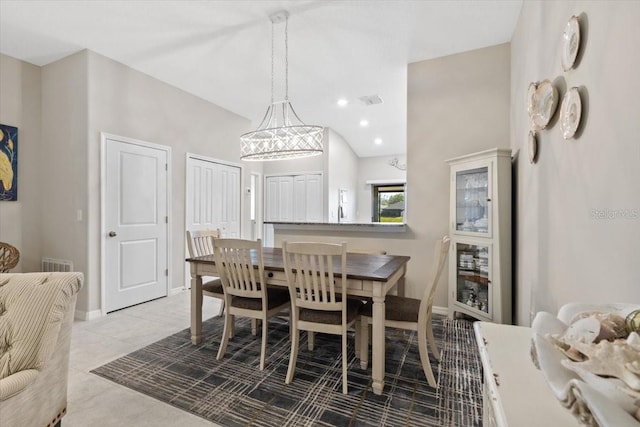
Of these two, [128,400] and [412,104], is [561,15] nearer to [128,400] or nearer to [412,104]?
[412,104]

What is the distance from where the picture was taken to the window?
7.98 m

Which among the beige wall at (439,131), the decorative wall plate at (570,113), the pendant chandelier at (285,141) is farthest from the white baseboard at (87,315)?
the decorative wall plate at (570,113)

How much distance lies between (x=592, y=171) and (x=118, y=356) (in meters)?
3.22

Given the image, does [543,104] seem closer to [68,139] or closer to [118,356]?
[118,356]

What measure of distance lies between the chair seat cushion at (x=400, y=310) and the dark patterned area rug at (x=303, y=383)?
41 centimetres

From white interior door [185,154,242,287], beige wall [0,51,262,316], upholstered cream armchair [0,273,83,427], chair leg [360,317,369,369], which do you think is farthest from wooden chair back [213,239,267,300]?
white interior door [185,154,242,287]

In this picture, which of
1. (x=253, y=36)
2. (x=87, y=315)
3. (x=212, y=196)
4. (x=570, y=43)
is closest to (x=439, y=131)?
(x=570, y=43)

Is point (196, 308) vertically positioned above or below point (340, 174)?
below

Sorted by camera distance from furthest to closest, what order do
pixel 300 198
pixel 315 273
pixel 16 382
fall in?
pixel 300 198 → pixel 315 273 → pixel 16 382

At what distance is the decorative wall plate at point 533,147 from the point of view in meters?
2.11

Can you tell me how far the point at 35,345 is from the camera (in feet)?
4.25

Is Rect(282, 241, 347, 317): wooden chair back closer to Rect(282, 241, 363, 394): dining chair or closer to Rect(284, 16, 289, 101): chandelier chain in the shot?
Rect(282, 241, 363, 394): dining chair

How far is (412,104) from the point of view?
370 centimetres

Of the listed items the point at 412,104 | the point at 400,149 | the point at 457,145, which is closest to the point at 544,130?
the point at 457,145
